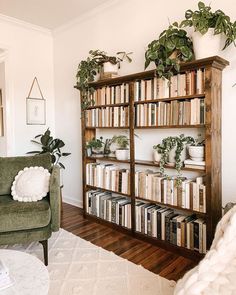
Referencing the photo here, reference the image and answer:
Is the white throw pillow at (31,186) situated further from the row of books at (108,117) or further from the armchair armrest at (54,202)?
the row of books at (108,117)

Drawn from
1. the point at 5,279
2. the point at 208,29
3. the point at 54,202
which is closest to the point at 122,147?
the point at 54,202

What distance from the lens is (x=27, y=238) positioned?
2020mm

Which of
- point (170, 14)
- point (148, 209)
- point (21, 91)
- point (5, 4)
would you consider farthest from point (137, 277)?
point (5, 4)

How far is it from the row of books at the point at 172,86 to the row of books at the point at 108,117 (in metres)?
0.24

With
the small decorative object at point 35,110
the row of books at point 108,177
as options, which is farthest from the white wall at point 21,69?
the row of books at point 108,177

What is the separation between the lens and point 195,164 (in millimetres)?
2088

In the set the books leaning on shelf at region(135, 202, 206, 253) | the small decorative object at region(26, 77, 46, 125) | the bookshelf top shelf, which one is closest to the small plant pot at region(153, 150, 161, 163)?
the books leaning on shelf at region(135, 202, 206, 253)

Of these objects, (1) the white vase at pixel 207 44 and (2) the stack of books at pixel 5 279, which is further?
(1) the white vase at pixel 207 44

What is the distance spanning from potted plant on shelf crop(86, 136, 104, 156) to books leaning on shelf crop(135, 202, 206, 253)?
827 millimetres

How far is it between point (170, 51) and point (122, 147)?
3.78 ft

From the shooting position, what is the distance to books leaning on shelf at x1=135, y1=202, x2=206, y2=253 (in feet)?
6.82

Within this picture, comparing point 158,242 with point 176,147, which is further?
point 158,242

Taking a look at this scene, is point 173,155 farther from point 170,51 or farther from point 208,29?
point 208,29

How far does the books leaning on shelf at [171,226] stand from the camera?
208 centimetres
